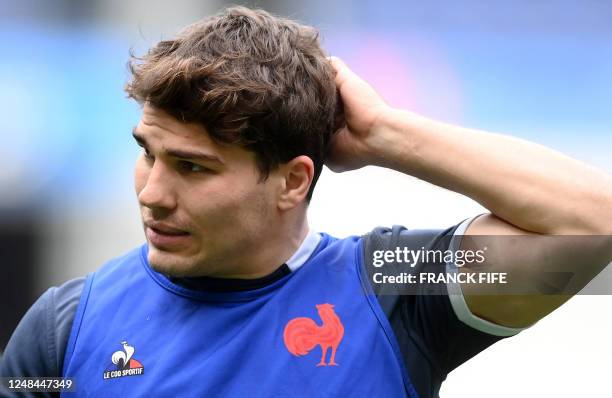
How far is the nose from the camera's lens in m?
1.73

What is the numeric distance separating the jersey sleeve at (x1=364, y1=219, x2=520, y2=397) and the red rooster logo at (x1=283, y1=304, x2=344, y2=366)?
0.10 m

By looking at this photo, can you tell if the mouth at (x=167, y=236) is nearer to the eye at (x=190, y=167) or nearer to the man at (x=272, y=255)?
the man at (x=272, y=255)

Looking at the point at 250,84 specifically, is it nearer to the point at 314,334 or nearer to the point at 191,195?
the point at 191,195

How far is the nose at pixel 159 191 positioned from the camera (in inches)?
67.9

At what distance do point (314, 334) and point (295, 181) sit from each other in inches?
12.4

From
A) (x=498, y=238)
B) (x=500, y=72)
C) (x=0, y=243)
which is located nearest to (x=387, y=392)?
(x=498, y=238)

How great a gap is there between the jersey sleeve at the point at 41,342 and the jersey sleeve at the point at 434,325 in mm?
626

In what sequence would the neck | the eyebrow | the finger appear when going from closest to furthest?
1. the eyebrow
2. the neck
3. the finger

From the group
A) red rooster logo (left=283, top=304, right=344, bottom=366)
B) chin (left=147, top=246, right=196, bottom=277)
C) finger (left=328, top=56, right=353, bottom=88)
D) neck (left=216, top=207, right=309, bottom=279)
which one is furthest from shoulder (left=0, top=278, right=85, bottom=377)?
finger (left=328, top=56, right=353, bottom=88)

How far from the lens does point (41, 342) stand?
177 cm

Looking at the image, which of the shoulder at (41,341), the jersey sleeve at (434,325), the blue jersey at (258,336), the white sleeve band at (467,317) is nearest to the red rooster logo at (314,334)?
the blue jersey at (258,336)

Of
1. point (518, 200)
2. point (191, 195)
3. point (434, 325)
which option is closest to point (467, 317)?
point (434, 325)

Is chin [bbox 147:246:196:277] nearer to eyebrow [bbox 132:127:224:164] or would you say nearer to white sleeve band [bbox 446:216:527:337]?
eyebrow [bbox 132:127:224:164]

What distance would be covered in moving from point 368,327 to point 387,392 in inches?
5.3
